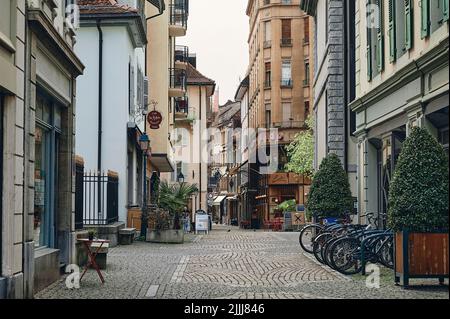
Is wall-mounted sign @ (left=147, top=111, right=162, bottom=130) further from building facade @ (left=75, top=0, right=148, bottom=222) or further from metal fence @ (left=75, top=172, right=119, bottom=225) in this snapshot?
metal fence @ (left=75, top=172, right=119, bottom=225)

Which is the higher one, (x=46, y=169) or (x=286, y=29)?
(x=286, y=29)

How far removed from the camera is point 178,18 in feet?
150

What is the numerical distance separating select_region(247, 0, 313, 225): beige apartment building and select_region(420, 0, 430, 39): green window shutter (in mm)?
48195

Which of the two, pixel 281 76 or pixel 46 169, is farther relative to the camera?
pixel 281 76

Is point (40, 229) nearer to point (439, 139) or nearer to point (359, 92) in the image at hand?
point (439, 139)

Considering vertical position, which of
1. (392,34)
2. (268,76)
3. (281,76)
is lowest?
(392,34)

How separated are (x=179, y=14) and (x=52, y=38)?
33546 mm

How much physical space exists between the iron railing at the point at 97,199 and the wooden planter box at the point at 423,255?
1285 cm

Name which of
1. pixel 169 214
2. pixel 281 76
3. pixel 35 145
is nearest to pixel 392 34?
pixel 35 145

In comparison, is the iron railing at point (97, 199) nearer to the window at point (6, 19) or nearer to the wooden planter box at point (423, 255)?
the wooden planter box at point (423, 255)

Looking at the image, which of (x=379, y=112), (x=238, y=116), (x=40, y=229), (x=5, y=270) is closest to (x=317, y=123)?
(x=379, y=112)

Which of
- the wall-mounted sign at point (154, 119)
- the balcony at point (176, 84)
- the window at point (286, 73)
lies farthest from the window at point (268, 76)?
the wall-mounted sign at point (154, 119)

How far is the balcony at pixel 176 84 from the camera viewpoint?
144 ft

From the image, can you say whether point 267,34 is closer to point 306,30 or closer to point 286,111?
point 306,30
